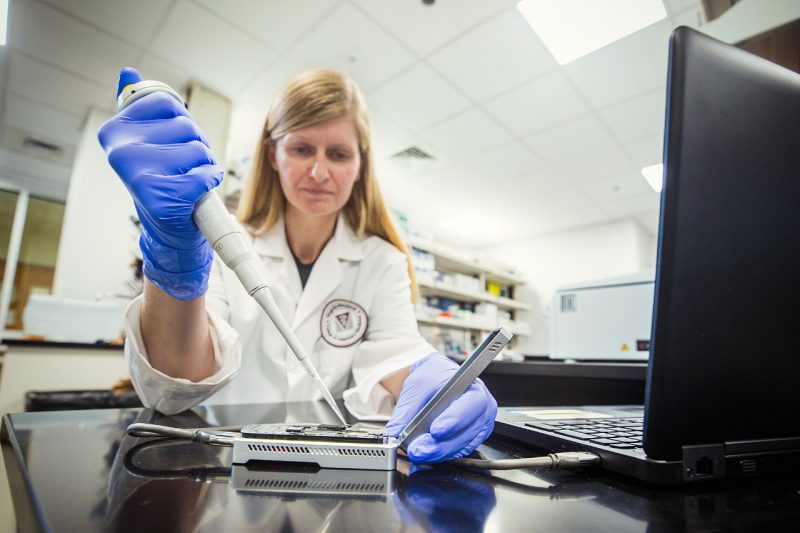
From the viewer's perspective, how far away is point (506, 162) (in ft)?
11.5

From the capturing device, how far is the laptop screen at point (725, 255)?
32 centimetres

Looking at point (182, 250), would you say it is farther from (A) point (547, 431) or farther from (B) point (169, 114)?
(A) point (547, 431)

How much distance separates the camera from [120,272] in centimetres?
298

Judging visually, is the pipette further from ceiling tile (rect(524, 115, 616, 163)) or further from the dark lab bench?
ceiling tile (rect(524, 115, 616, 163))

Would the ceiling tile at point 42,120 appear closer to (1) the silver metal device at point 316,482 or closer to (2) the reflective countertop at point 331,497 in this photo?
(2) the reflective countertop at point 331,497

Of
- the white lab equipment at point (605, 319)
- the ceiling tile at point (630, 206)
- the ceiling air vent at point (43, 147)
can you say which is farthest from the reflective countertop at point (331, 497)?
the ceiling air vent at point (43, 147)

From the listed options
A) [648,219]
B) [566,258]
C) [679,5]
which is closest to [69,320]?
[679,5]

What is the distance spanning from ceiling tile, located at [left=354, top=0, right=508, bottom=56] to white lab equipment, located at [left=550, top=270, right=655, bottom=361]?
143 centimetres

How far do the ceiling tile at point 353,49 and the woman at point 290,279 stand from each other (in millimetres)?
1254

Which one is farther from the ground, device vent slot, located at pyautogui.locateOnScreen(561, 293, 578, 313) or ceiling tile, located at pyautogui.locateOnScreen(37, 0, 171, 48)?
ceiling tile, located at pyautogui.locateOnScreen(37, 0, 171, 48)

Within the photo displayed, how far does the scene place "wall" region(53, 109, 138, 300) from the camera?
112 inches

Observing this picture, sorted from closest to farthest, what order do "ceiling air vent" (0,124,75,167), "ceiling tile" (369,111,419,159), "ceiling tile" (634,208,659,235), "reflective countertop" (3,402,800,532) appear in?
"reflective countertop" (3,402,800,532) → "ceiling tile" (369,111,419,159) → "ceiling air vent" (0,124,75,167) → "ceiling tile" (634,208,659,235)

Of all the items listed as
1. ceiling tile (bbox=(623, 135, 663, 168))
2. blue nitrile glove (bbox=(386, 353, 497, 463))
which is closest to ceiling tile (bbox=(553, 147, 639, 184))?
ceiling tile (bbox=(623, 135, 663, 168))

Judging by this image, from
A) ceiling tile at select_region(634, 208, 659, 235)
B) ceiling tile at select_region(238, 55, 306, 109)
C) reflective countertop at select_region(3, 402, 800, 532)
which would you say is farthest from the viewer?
ceiling tile at select_region(634, 208, 659, 235)
